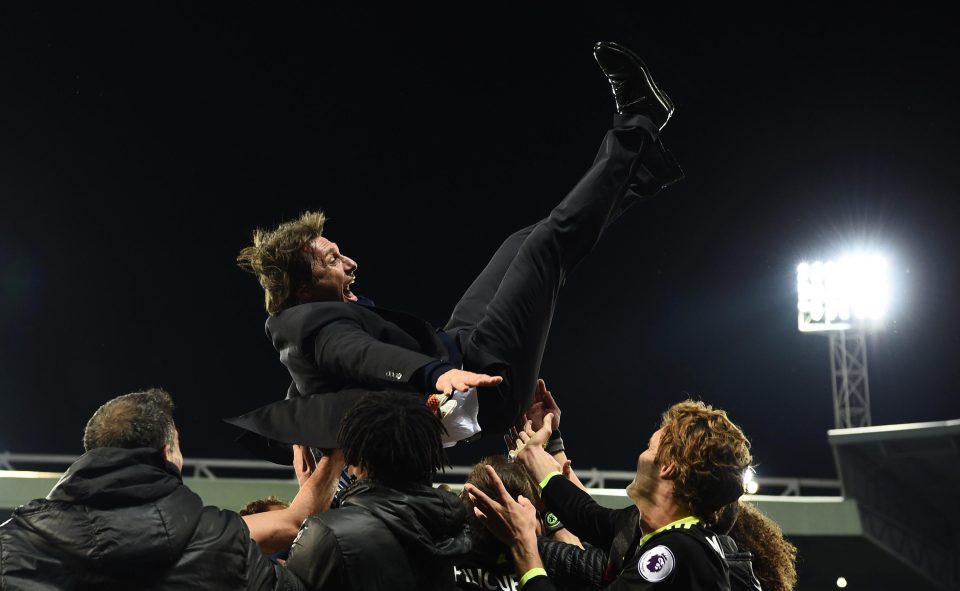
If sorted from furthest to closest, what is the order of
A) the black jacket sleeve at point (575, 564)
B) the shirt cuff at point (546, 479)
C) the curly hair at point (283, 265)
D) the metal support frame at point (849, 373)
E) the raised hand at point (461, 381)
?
1. the metal support frame at point (849, 373)
2. the curly hair at point (283, 265)
3. the shirt cuff at point (546, 479)
4. the black jacket sleeve at point (575, 564)
5. the raised hand at point (461, 381)

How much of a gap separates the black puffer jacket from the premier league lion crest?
0.91m

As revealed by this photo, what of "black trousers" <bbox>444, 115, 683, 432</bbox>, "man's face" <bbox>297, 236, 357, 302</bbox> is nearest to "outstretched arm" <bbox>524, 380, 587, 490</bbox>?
"black trousers" <bbox>444, 115, 683, 432</bbox>

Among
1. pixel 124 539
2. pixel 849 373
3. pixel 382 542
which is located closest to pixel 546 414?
pixel 382 542

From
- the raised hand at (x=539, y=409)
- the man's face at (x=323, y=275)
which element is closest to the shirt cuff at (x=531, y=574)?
the raised hand at (x=539, y=409)

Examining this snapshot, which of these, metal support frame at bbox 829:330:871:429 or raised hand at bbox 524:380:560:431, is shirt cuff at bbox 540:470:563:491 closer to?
raised hand at bbox 524:380:560:431

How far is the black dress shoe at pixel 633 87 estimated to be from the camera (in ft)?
12.1

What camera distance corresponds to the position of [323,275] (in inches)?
130

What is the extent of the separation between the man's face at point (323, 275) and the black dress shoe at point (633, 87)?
4.08ft

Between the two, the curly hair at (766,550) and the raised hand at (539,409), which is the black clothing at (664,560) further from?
the raised hand at (539,409)

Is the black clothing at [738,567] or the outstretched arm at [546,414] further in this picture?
the outstretched arm at [546,414]

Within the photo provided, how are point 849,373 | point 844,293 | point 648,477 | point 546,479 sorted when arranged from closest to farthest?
point 648,477 → point 546,479 → point 849,373 → point 844,293

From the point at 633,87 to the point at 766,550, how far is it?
174cm

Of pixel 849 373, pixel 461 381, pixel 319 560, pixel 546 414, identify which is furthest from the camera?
pixel 849 373

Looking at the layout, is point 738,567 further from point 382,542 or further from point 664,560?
point 382,542
